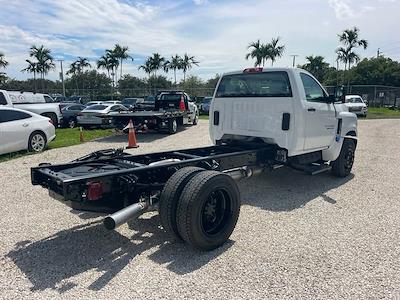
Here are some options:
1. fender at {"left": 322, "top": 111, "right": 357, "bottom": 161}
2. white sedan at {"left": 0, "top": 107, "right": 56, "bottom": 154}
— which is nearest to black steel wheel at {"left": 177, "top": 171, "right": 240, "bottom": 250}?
fender at {"left": 322, "top": 111, "right": 357, "bottom": 161}

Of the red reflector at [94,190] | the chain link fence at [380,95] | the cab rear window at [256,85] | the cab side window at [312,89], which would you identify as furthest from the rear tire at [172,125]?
the chain link fence at [380,95]

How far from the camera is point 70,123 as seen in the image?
67.0 feet

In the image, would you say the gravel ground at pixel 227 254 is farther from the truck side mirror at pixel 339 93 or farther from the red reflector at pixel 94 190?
the truck side mirror at pixel 339 93

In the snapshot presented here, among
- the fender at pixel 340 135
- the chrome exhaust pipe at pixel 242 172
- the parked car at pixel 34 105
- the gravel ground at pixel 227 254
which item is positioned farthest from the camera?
the parked car at pixel 34 105

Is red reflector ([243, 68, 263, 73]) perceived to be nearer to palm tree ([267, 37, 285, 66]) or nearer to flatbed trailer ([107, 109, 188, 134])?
flatbed trailer ([107, 109, 188, 134])

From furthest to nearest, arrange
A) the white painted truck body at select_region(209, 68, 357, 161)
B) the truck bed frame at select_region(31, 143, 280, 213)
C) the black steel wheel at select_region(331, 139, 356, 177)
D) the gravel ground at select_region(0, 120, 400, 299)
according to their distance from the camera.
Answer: the black steel wheel at select_region(331, 139, 356, 177) → the white painted truck body at select_region(209, 68, 357, 161) → the truck bed frame at select_region(31, 143, 280, 213) → the gravel ground at select_region(0, 120, 400, 299)

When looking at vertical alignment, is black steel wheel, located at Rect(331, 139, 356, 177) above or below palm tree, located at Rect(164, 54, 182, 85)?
below

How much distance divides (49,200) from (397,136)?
47.9ft

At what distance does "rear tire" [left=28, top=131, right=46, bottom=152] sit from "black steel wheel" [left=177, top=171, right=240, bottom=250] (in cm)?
818

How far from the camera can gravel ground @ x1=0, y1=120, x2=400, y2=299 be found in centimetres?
329

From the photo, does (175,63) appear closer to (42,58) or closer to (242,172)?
(42,58)

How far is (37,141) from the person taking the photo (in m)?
10.8

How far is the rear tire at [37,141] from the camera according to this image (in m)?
10.6

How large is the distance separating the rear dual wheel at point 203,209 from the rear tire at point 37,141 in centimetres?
799
